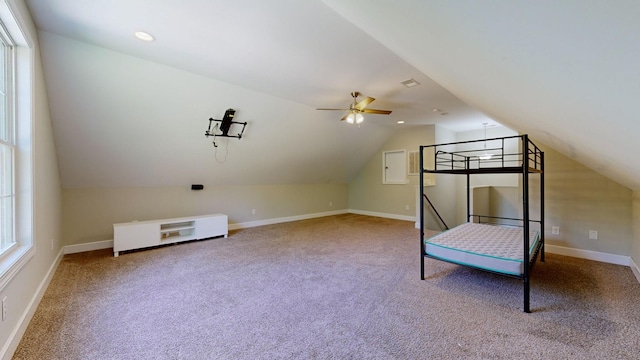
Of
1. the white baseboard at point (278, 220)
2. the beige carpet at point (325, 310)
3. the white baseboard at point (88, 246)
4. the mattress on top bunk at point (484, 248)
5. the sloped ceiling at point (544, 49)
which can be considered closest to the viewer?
the sloped ceiling at point (544, 49)

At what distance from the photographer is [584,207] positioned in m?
3.62

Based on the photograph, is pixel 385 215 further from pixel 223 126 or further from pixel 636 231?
pixel 223 126

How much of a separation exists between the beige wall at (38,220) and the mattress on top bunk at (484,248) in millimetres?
3550

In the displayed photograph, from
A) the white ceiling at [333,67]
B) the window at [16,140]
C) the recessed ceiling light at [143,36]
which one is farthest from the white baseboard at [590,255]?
the window at [16,140]

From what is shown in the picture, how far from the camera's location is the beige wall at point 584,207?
341cm

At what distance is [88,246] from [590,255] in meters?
7.54

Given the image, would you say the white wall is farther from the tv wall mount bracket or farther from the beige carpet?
the beige carpet

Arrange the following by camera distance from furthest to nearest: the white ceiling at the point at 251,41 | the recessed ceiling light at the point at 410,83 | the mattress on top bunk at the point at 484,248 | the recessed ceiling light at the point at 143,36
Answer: the recessed ceiling light at the point at 410,83 → the recessed ceiling light at the point at 143,36 → the mattress on top bunk at the point at 484,248 → the white ceiling at the point at 251,41

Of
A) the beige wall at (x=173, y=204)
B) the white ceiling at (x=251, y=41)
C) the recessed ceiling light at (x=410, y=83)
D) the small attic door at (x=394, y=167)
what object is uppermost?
the white ceiling at (x=251, y=41)

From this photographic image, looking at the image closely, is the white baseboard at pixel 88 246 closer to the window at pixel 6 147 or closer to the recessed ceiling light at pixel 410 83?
the window at pixel 6 147

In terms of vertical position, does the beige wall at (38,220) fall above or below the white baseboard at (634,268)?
above

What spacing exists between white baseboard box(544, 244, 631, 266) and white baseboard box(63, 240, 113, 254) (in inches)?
278

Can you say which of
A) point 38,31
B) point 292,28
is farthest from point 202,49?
point 38,31

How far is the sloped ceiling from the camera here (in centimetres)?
70
